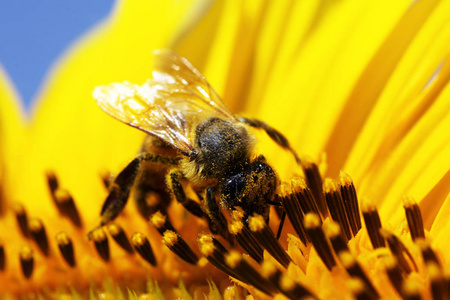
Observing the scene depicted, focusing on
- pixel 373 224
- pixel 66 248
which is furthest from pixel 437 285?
pixel 66 248

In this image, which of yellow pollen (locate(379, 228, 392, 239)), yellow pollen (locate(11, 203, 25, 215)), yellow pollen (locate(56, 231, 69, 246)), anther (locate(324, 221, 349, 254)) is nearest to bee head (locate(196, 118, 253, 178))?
anther (locate(324, 221, 349, 254))

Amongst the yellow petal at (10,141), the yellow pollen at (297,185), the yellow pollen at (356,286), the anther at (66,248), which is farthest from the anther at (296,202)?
the yellow petal at (10,141)

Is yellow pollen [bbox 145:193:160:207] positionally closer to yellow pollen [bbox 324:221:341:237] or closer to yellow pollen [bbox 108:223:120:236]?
yellow pollen [bbox 108:223:120:236]

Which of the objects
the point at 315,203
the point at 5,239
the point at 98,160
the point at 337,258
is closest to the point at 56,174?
the point at 98,160

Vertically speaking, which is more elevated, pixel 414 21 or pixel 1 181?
pixel 414 21

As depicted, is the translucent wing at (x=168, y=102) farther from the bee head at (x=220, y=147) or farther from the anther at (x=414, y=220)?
the anther at (x=414, y=220)

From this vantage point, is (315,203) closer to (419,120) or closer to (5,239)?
(419,120)

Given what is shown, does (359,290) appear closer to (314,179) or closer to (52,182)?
(314,179)
